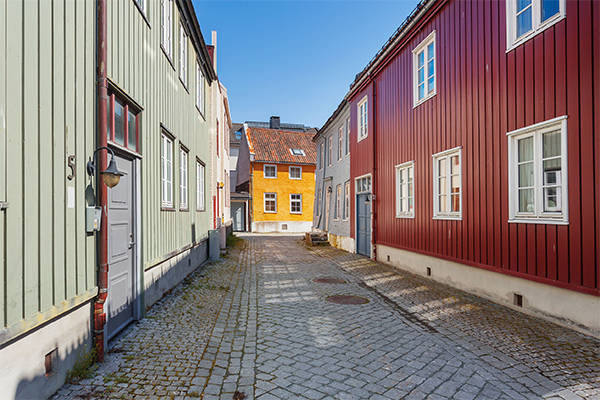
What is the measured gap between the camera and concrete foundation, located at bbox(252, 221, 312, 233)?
28609mm

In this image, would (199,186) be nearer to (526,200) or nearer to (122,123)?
(122,123)

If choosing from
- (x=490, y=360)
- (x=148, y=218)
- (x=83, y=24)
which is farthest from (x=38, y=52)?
(x=490, y=360)

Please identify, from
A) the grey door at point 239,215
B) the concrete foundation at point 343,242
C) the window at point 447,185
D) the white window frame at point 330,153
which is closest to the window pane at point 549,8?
the window at point 447,185

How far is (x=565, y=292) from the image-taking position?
16.6 feet

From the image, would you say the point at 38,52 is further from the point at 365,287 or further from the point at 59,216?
the point at 365,287

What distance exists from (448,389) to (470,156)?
5022 mm

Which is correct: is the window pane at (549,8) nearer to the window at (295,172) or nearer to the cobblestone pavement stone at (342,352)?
the cobblestone pavement stone at (342,352)

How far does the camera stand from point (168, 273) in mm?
7133

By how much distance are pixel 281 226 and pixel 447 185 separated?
21495 millimetres

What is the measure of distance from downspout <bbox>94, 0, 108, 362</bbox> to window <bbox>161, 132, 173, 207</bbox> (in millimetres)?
2949

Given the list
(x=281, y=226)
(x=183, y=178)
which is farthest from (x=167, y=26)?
(x=281, y=226)

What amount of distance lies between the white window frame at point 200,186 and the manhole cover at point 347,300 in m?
5.13

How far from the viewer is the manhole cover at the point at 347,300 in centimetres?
669

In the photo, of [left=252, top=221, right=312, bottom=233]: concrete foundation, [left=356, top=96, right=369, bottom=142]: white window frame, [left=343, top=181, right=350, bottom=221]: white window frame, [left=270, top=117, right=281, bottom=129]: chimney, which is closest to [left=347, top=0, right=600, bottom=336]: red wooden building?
[left=356, top=96, right=369, bottom=142]: white window frame
